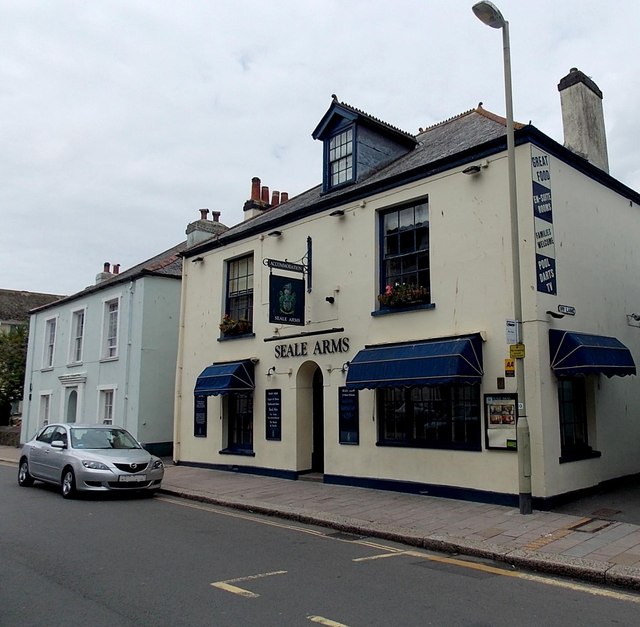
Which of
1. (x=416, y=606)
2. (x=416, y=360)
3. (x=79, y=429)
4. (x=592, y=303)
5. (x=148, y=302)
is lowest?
(x=416, y=606)

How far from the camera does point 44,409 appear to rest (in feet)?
89.1

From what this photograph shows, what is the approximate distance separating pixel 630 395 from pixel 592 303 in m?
2.56

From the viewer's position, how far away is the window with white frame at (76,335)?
82.8 ft

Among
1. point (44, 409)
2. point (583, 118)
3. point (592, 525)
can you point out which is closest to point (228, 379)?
point (592, 525)

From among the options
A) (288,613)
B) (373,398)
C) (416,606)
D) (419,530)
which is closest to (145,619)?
(288,613)

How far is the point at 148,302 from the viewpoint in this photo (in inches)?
847

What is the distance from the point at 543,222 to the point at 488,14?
140 inches

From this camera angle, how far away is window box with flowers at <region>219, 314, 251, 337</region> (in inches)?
645

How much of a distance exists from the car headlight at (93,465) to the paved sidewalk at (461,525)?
169 cm

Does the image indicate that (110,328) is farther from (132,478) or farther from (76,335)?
(132,478)

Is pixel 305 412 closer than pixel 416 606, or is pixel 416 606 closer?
pixel 416 606

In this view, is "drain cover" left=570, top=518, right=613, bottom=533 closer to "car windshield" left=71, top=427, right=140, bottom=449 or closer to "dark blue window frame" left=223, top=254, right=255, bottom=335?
"car windshield" left=71, top=427, right=140, bottom=449

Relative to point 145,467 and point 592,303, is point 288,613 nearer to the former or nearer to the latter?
point 145,467

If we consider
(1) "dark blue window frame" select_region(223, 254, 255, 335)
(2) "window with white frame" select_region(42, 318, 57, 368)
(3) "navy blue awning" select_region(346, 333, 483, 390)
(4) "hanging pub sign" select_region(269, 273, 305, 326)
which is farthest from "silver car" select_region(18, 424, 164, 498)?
(2) "window with white frame" select_region(42, 318, 57, 368)
